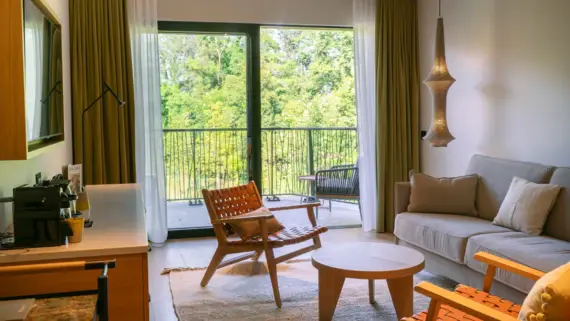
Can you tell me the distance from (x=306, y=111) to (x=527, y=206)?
9.28 feet

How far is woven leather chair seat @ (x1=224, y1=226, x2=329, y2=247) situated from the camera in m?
3.61

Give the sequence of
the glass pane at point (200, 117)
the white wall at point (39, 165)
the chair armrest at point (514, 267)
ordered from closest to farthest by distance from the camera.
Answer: the white wall at point (39, 165) < the chair armrest at point (514, 267) < the glass pane at point (200, 117)

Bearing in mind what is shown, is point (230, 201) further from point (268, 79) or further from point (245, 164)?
point (268, 79)

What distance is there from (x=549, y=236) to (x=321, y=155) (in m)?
3.10

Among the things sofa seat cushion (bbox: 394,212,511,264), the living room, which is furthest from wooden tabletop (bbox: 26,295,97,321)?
sofa seat cushion (bbox: 394,212,511,264)

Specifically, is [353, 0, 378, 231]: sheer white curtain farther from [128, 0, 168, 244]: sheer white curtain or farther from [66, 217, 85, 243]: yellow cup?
[66, 217, 85, 243]: yellow cup

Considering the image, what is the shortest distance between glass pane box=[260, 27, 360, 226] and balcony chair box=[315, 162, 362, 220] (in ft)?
1.03

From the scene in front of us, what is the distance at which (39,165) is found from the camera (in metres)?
2.88

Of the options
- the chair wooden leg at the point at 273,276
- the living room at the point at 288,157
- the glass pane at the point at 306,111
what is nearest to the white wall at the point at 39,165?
the living room at the point at 288,157

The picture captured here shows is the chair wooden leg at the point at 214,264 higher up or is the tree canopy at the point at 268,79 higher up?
the tree canopy at the point at 268,79

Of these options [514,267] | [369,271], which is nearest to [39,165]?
[369,271]

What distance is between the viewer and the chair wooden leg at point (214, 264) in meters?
3.70

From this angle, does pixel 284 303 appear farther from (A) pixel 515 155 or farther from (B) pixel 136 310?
(A) pixel 515 155

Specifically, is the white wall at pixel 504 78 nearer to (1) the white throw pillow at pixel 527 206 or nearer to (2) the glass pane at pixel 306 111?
(1) the white throw pillow at pixel 527 206
